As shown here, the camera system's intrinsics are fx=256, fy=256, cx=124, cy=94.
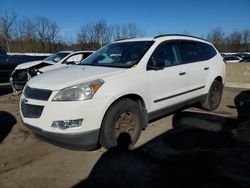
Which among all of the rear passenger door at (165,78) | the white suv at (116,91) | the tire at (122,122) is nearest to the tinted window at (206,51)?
the white suv at (116,91)

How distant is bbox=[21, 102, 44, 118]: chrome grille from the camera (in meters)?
3.74

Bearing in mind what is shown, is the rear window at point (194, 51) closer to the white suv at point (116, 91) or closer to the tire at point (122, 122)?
the white suv at point (116, 91)

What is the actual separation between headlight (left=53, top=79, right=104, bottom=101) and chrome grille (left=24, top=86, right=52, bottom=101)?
0.19 meters

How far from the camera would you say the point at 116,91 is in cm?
385

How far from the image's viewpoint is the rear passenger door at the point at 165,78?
4516 mm

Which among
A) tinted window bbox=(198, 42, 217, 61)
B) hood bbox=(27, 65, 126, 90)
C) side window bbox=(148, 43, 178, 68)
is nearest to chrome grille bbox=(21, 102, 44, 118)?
hood bbox=(27, 65, 126, 90)

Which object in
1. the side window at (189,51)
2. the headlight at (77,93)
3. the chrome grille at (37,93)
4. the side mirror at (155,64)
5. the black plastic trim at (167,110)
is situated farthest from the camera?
the side window at (189,51)

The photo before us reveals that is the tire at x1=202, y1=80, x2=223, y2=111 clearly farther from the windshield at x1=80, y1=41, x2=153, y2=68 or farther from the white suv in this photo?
the windshield at x1=80, y1=41, x2=153, y2=68

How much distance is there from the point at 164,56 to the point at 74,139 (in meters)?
2.40

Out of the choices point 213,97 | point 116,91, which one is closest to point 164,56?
point 116,91

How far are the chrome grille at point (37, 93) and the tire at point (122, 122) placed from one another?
0.91 metres

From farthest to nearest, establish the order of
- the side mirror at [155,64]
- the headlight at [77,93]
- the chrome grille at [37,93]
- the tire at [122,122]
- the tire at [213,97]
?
the tire at [213,97] → the side mirror at [155,64] → the tire at [122,122] → the chrome grille at [37,93] → the headlight at [77,93]

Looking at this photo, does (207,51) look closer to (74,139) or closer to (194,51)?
(194,51)

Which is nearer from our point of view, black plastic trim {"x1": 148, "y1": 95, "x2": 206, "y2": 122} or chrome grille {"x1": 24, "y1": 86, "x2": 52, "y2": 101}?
chrome grille {"x1": 24, "y1": 86, "x2": 52, "y2": 101}
